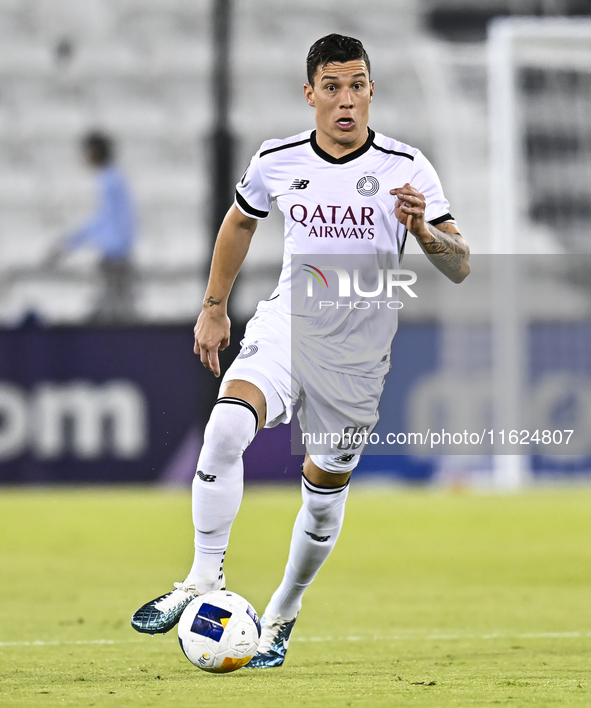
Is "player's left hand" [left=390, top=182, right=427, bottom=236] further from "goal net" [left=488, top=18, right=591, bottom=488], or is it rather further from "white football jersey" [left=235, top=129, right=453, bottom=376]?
"goal net" [left=488, top=18, right=591, bottom=488]

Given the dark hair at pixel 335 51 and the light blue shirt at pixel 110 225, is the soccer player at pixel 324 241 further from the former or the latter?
the light blue shirt at pixel 110 225

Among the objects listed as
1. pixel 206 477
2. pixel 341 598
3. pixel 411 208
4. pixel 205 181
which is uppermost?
pixel 411 208

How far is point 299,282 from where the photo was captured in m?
4.96

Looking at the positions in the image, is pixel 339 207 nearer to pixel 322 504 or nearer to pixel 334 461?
pixel 334 461

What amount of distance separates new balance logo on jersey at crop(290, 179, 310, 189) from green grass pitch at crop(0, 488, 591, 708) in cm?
171

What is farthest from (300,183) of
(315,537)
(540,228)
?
(540,228)

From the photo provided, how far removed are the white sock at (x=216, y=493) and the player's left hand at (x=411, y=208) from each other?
813 mm

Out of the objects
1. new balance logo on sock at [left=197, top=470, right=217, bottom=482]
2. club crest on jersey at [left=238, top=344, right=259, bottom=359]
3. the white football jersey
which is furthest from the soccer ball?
the white football jersey

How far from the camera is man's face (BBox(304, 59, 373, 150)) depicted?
15.9 feet

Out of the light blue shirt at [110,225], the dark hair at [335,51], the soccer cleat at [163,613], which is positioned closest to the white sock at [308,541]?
the soccer cleat at [163,613]

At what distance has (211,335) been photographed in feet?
16.0

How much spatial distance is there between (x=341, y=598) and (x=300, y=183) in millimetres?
2819

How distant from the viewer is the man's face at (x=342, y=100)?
Result: 15.9ft

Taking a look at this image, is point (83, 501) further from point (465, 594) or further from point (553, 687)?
point (553, 687)
